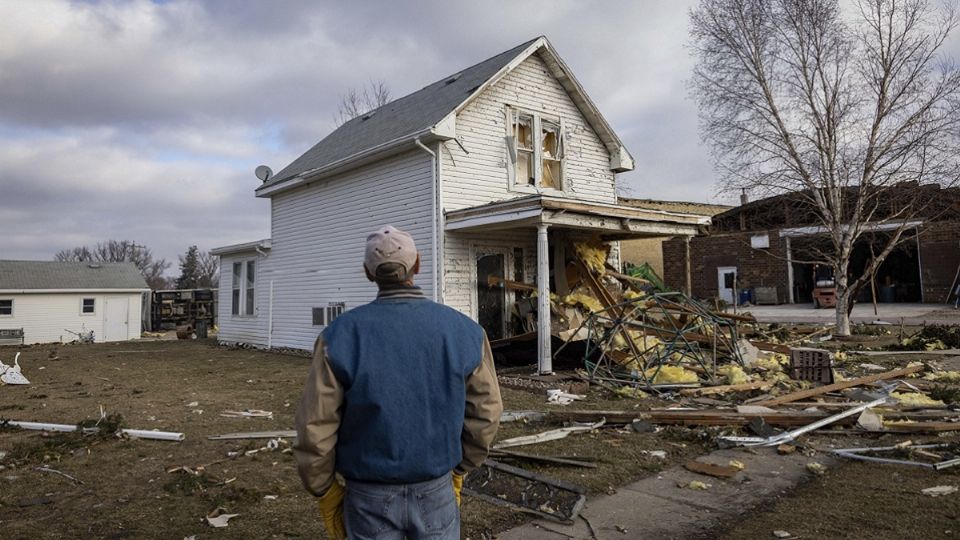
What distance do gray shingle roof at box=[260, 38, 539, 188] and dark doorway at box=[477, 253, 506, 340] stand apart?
10.1 feet

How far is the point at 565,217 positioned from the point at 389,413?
8.59 metres

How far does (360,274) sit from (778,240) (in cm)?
2378

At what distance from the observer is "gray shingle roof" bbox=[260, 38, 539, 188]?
41.6 feet

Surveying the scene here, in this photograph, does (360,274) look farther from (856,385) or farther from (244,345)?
(856,385)

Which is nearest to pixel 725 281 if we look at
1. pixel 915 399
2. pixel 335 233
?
pixel 335 233

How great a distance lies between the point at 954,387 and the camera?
28.1ft

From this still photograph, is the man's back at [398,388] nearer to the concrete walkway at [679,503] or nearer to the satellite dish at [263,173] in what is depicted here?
the concrete walkway at [679,503]

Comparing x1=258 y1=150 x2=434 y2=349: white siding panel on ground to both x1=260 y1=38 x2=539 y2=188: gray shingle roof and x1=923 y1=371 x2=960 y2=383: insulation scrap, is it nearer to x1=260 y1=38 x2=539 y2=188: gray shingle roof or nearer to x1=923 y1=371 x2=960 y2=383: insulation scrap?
x1=260 y1=38 x2=539 y2=188: gray shingle roof

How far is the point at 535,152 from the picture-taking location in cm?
1341

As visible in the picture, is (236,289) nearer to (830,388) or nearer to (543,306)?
(543,306)

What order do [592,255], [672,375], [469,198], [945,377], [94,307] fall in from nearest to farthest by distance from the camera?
[672,375]
[945,377]
[469,198]
[592,255]
[94,307]

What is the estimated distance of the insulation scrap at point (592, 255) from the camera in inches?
494

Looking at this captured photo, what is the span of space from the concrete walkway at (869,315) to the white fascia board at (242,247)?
1718 cm

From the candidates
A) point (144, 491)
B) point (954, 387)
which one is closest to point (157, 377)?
point (144, 491)
